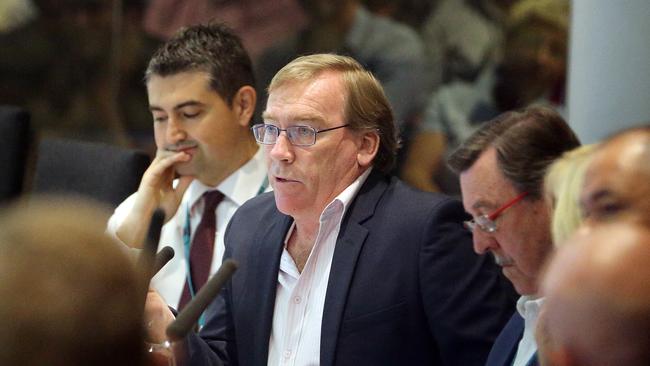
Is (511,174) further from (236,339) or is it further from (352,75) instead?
(236,339)

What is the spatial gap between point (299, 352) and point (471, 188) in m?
0.57

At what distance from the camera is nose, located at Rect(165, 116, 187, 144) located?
3287 millimetres

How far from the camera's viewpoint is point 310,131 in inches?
105

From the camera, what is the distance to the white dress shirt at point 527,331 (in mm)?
2217

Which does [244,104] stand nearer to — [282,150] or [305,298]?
[282,150]

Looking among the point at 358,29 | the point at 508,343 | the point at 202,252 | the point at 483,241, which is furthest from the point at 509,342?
the point at 358,29

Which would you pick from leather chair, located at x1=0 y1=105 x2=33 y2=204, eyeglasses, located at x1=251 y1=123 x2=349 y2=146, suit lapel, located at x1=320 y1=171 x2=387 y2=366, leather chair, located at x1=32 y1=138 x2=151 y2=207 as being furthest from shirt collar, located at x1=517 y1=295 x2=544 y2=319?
leather chair, located at x1=0 y1=105 x2=33 y2=204

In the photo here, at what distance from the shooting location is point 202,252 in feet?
10.5

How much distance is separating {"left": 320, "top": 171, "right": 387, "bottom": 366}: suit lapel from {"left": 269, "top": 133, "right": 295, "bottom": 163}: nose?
20cm

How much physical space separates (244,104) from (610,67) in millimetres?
1177

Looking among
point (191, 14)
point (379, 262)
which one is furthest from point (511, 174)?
point (191, 14)

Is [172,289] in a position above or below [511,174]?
below

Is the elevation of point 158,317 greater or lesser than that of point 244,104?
lesser

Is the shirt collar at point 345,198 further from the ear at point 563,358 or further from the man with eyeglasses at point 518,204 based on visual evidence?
the ear at point 563,358
